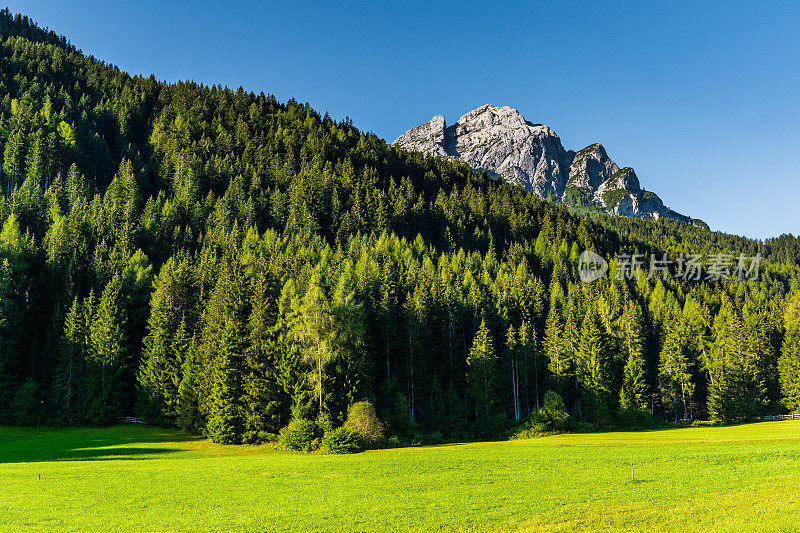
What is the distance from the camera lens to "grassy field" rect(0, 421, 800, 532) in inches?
811

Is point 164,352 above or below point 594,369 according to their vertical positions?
above

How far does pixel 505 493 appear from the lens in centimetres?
2619

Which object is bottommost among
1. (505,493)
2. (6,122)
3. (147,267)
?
(505,493)

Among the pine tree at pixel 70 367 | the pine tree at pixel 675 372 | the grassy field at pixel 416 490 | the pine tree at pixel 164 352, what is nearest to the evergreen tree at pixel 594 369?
the pine tree at pixel 675 372

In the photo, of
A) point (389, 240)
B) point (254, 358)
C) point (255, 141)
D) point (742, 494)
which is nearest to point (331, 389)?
point (254, 358)

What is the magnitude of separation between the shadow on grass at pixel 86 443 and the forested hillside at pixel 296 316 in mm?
3935

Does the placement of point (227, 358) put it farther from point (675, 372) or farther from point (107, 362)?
point (675, 372)

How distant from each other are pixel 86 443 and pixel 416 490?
42.2 metres

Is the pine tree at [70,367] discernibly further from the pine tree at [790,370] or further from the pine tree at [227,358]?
the pine tree at [790,370]

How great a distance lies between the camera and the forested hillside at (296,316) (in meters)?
59.3

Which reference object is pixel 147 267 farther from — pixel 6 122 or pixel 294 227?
pixel 6 122

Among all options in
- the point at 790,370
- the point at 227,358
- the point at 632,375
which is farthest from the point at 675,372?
the point at 227,358

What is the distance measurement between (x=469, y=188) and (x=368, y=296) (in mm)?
118729

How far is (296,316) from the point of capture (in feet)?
187
